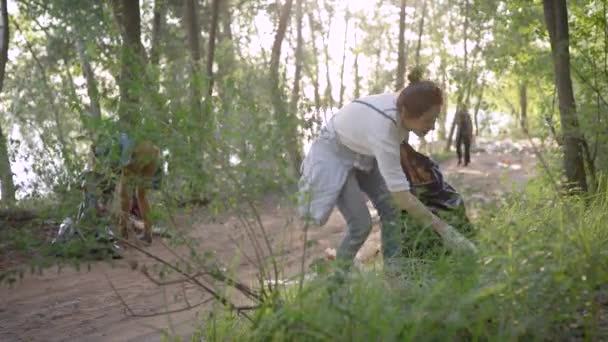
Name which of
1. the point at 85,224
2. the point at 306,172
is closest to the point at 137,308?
the point at 306,172

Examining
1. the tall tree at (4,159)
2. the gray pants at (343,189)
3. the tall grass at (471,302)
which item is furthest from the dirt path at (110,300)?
the tall tree at (4,159)

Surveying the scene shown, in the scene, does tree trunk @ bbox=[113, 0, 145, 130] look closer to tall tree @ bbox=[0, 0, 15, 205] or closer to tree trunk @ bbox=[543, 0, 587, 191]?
tall tree @ bbox=[0, 0, 15, 205]

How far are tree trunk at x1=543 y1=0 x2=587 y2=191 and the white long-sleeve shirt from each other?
11.8 feet

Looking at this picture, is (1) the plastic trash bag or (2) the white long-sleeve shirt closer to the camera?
(1) the plastic trash bag

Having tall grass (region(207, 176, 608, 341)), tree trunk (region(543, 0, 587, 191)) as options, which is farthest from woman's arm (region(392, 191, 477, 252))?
tree trunk (region(543, 0, 587, 191))

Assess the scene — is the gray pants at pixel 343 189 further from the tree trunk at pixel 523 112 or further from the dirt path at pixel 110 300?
the tree trunk at pixel 523 112

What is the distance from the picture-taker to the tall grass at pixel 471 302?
284cm

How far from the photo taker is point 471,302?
2855mm

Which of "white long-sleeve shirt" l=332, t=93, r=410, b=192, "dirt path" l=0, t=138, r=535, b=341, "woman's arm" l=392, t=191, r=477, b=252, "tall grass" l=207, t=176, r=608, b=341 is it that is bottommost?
"dirt path" l=0, t=138, r=535, b=341

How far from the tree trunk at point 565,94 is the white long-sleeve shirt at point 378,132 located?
11.8ft

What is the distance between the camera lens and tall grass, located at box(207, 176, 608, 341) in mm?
2838

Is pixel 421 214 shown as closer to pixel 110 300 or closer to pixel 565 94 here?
pixel 110 300

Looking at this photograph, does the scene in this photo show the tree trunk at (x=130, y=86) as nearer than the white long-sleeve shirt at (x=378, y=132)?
Yes

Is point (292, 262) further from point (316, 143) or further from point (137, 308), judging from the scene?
point (316, 143)
